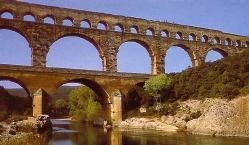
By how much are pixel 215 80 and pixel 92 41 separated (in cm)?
1853

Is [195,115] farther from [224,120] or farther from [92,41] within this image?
[92,41]

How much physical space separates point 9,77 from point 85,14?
15.6 metres

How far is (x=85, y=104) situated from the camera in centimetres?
6028

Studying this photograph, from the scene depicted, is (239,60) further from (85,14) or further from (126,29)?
(85,14)

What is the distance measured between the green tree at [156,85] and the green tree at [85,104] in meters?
9.37

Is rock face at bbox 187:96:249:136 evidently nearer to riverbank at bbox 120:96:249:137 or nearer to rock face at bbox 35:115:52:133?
riverbank at bbox 120:96:249:137

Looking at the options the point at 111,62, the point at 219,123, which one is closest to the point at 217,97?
the point at 219,123

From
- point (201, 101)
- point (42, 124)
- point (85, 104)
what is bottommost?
point (42, 124)

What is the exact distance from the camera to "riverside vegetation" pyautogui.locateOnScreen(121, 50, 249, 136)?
35.2 m

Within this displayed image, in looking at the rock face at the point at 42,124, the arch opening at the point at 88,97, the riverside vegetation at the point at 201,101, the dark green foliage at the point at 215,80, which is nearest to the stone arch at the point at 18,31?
the arch opening at the point at 88,97

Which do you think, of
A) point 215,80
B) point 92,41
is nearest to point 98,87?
point 92,41

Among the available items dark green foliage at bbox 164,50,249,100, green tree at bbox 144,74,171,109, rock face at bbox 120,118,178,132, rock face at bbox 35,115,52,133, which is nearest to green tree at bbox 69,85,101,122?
rock face at bbox 120,118,178,132

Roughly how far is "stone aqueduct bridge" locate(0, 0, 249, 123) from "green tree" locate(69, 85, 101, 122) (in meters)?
4.75

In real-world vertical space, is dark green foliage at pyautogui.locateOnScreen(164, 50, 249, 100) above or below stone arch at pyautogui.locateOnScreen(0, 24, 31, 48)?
below
